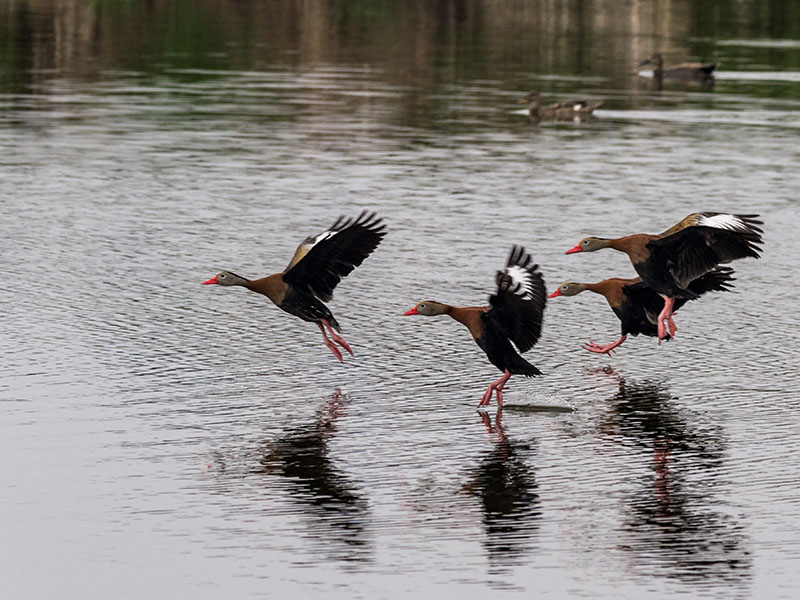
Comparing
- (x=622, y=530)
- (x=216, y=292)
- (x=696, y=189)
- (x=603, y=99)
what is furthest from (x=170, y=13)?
(x=622, y=530)

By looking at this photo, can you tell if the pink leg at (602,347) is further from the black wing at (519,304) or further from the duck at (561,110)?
the duck at (561,110)

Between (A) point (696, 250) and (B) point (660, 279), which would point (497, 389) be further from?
(A) point (696, 250)

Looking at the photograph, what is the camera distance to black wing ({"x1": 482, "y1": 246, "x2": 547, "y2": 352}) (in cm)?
1538

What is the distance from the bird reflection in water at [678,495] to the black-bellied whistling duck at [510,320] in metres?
1.05

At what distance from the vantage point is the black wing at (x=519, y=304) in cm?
1538

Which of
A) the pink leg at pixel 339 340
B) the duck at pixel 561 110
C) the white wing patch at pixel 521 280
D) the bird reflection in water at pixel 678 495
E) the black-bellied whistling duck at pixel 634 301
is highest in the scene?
the duck at pixel 561 110

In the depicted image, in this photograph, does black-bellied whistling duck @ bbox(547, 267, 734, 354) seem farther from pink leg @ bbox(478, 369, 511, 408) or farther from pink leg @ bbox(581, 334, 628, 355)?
pink leg @ bbox(478, 369, 511, 408)

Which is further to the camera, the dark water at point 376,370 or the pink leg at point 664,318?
the pink leg at point 664,318

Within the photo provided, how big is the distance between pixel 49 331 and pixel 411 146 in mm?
15664

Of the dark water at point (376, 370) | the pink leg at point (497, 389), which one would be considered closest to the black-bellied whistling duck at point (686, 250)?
the dark water at point (376, 370)

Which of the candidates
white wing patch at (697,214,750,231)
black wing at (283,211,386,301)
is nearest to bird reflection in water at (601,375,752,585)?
white wing patch at (697,214,750,231)

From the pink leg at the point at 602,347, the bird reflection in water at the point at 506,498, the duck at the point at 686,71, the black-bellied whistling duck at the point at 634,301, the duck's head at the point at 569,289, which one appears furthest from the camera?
the duck at the point at 686,71

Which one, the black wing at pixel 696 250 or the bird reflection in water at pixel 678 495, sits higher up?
the black wing at pixel 696 250

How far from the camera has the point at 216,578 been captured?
36.0 feet
